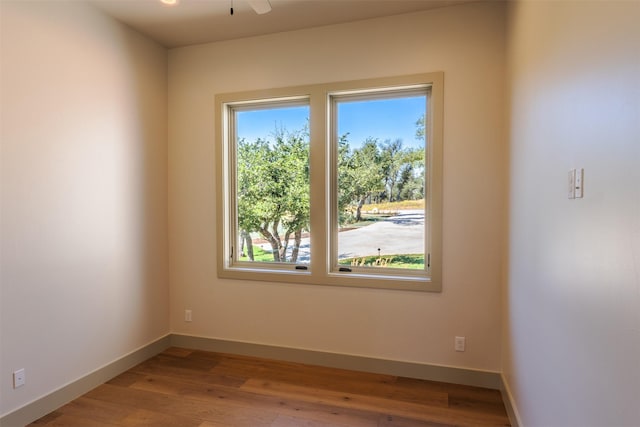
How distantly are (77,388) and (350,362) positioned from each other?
6.65 feet

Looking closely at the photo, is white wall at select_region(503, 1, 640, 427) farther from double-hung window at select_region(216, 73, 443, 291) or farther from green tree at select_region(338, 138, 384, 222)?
green tree at select_region(338, 138, 384, 222)

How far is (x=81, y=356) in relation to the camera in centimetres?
243

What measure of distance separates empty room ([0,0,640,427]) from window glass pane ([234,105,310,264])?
0.07 ft

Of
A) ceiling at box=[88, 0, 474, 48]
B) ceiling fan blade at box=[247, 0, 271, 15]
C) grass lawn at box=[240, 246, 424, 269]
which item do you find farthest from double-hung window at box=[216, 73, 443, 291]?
ceiling fan blade at box=[247, 0, 271, 15]

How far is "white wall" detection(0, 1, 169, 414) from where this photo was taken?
6.62 ft

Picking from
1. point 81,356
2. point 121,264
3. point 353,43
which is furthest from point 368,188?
point 81,356

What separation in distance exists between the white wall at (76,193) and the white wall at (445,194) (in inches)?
11.0

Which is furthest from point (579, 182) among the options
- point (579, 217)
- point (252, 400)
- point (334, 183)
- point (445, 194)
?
point (252, 400)

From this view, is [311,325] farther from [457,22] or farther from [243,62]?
[457,22]

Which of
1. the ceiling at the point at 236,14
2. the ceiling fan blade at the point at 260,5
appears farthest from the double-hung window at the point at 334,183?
the ceiling fan blade at the point at 260,5

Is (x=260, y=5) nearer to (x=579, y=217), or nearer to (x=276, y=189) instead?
(x=276, y=189)

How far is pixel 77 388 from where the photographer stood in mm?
2387

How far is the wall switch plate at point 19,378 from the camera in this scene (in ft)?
6.63

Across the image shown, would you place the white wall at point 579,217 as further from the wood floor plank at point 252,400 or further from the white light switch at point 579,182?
the wood floor plank at point 252,400
